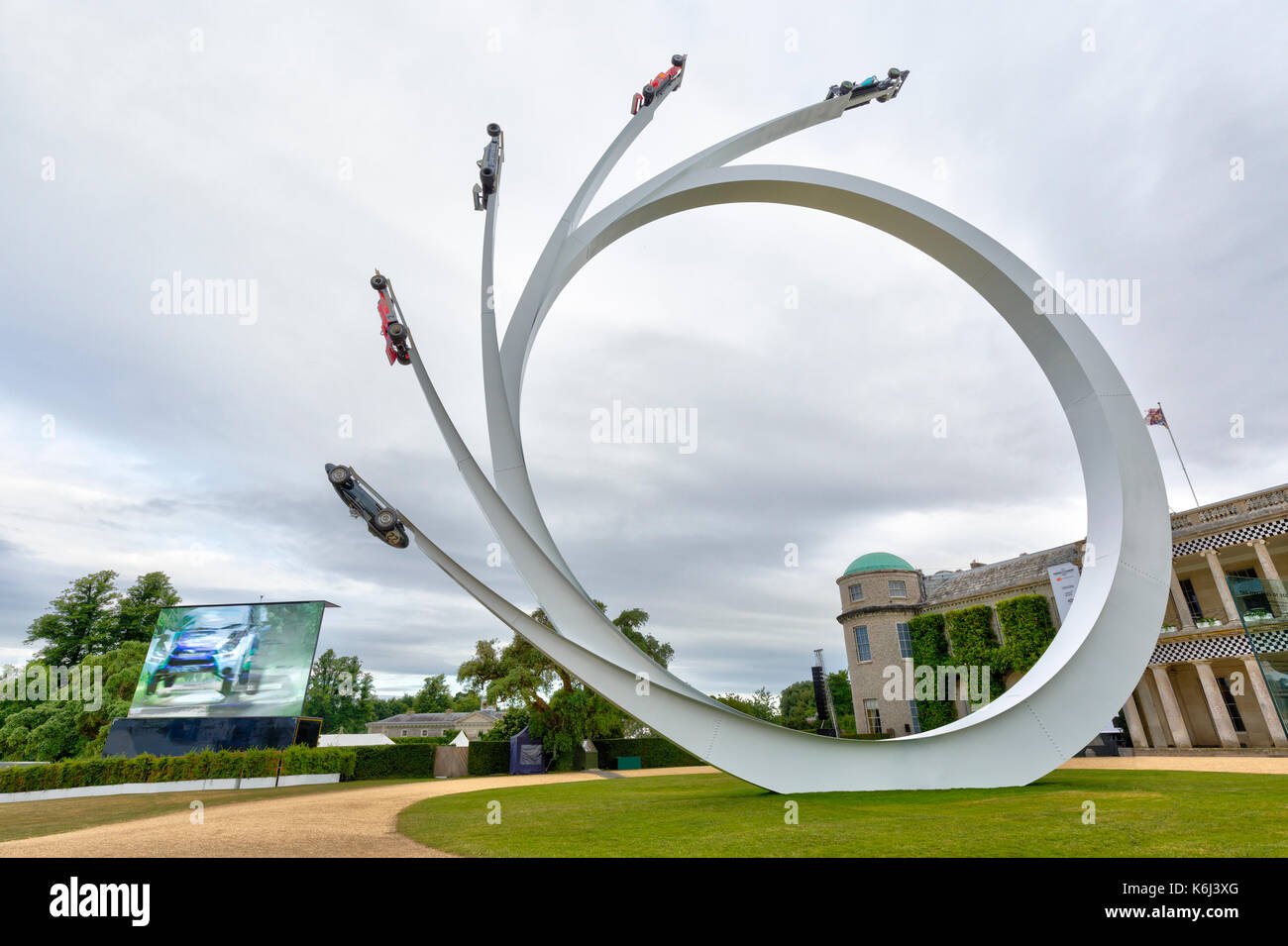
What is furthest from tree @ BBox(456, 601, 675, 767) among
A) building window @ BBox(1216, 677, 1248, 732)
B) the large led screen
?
building window @ BBox(1216, 677, 1248, 732)

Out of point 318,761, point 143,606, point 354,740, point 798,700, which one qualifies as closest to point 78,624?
point 143,606

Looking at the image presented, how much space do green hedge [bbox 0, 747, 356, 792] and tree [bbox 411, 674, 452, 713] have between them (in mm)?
82048

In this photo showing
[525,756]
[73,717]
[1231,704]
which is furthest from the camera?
[73,717]

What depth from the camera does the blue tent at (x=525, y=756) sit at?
113 ft

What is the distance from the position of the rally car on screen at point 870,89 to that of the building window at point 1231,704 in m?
29.0

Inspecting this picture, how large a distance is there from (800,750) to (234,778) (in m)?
27.4

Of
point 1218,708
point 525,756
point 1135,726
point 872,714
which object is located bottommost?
point 525,756

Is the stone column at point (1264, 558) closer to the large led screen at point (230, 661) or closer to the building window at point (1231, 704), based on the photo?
the building window at point (1231, 704)

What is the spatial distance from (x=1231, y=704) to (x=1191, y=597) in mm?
4750

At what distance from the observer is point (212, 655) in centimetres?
3219

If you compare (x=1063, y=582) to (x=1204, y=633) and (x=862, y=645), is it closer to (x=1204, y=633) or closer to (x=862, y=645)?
(x=1204, y=633)
